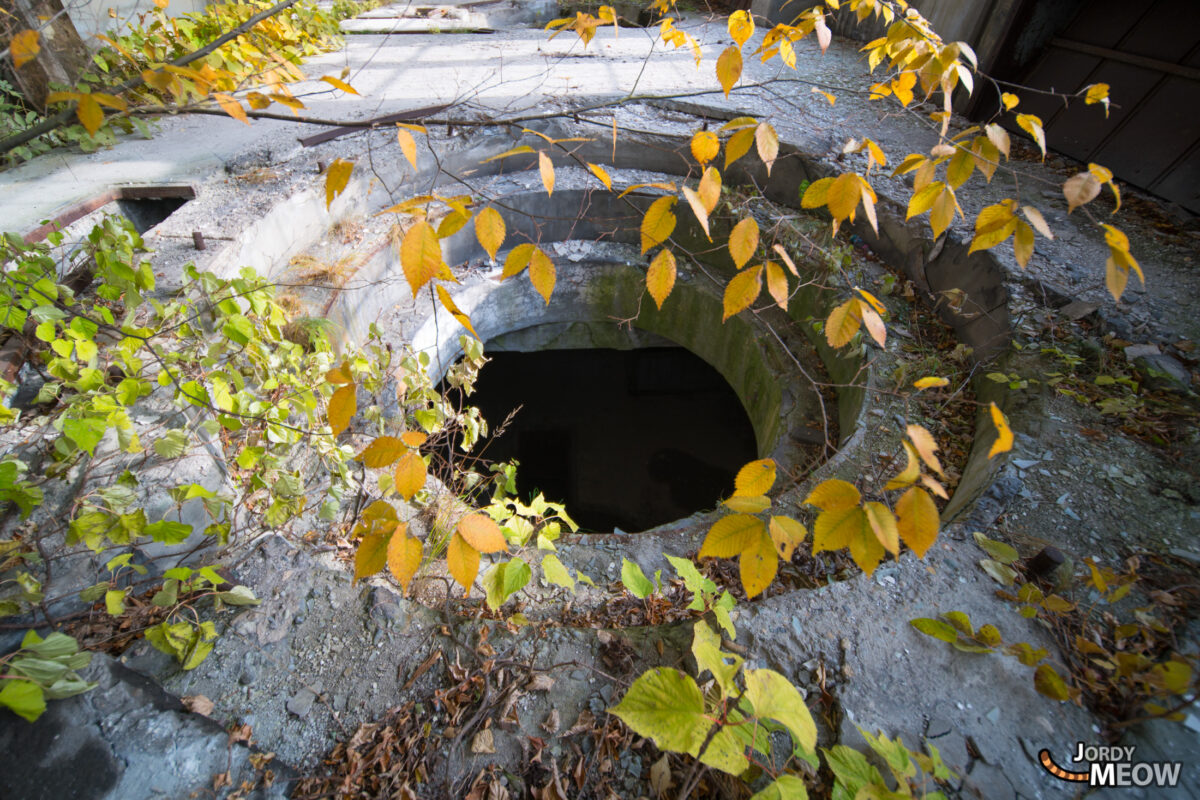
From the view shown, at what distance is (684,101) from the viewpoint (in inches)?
228

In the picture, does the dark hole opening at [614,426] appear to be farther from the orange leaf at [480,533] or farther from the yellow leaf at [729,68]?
the orange leaf at [480,533]

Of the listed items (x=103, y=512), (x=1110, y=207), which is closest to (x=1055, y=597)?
(x=103, y=512)

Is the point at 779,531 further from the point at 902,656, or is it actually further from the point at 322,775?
the point at 322,775

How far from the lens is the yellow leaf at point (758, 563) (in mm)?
1278

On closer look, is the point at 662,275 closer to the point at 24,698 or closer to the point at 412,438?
the point at 412,438

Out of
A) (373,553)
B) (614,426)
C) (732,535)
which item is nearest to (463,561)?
(373,553)

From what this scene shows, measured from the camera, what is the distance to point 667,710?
4.10 feet

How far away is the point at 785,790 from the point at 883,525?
0.69m

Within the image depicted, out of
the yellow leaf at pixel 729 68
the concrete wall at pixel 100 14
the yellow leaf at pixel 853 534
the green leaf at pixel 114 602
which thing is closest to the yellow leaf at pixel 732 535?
the yellow leaf at pixel 853 534

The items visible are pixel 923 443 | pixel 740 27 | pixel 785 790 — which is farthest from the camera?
pixel 740 27

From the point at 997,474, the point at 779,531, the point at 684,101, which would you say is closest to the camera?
the point at 779,531

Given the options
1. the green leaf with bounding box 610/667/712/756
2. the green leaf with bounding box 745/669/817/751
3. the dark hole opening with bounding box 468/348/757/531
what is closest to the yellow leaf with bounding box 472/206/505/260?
the green leaf with bounding box 610/667/712/756

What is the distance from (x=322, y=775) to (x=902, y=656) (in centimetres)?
194

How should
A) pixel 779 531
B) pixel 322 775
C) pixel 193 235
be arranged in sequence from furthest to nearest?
1. pixel 193 235
2. pixel 322 775
3. pixel 779 531
